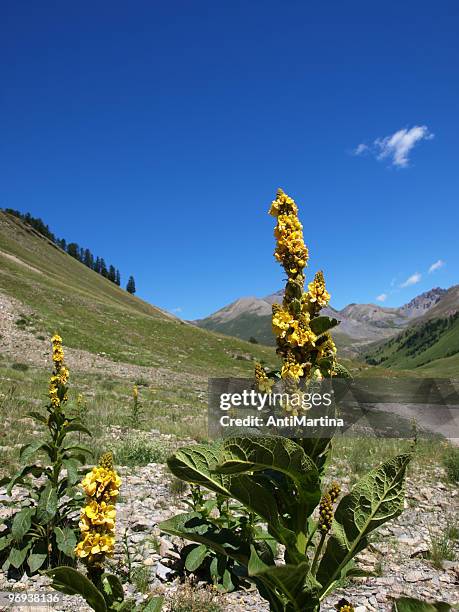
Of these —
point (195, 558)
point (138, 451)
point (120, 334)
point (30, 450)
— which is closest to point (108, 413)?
point (138, 451)

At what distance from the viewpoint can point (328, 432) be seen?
2.62 meters

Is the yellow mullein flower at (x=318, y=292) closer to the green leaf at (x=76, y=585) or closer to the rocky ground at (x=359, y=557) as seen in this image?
the green leaf at (x=76, y=585)

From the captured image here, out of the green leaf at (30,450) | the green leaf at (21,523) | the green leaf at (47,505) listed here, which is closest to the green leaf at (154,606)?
the green leaf at (47,505)

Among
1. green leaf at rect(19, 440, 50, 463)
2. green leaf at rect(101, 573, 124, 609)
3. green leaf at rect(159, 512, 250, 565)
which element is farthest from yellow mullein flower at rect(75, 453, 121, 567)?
green leaf at rect(19, 440, 50, 463)

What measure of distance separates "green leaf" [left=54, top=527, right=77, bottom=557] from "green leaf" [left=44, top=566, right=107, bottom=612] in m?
2.91

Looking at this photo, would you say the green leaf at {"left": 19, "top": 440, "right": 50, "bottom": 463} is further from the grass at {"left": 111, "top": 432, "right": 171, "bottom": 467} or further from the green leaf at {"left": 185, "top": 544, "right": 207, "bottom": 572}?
the grass at {"left": 111, "top": 432, "right": 171, "bottom": 467}

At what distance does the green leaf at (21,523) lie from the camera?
4855 millimetres

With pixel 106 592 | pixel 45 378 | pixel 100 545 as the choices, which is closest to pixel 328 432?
pixel 100 545

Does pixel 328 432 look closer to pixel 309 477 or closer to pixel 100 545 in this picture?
pixel 309 477

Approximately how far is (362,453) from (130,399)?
33.2 ft

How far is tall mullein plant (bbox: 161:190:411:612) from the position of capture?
88.2 inches

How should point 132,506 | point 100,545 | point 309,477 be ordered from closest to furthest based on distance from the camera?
1. point 309,477
2. point 100,545
3. point 132,506

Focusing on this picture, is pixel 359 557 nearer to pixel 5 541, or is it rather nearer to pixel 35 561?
pixel 35 561

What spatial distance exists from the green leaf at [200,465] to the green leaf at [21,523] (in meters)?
3.68
